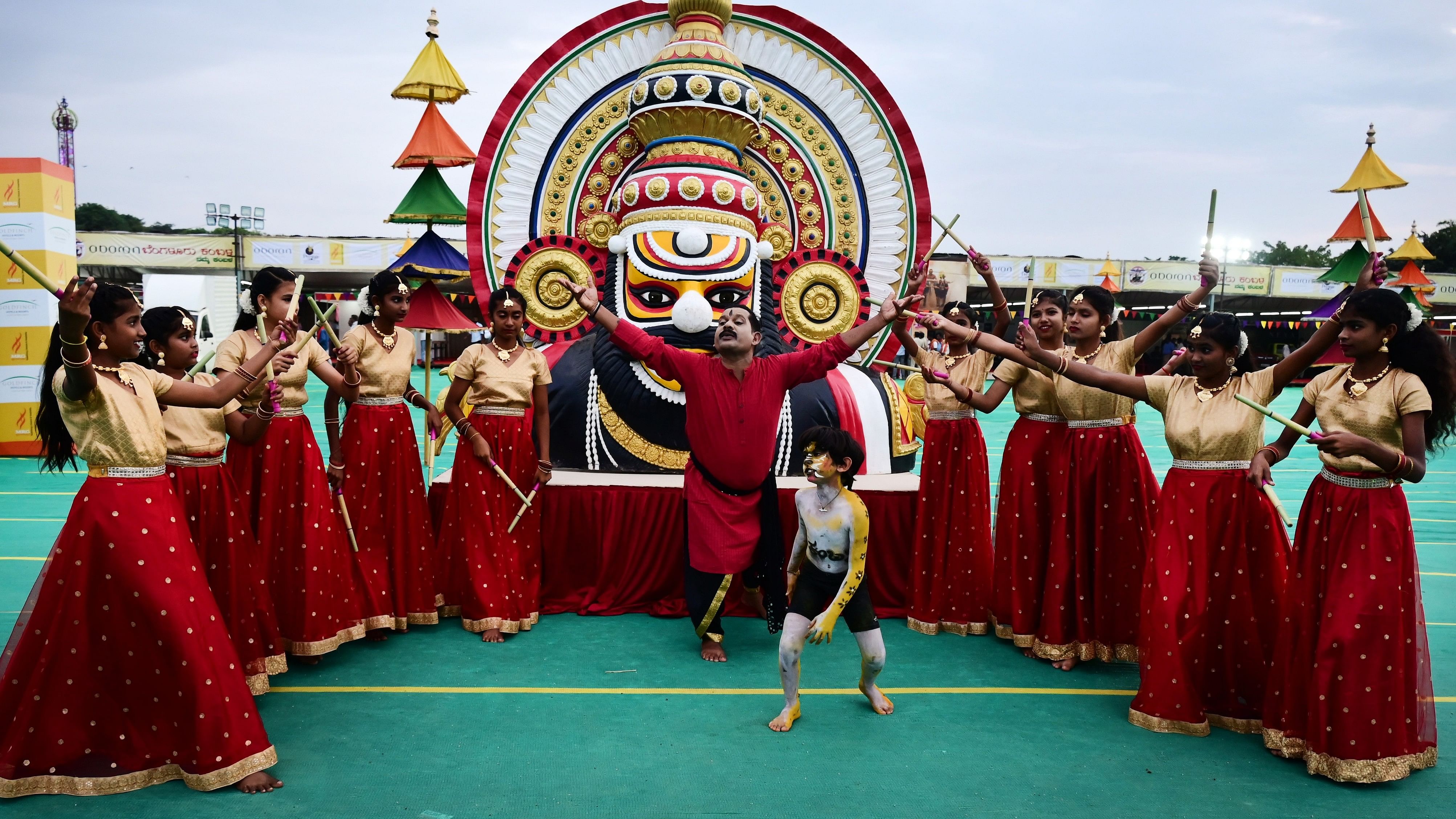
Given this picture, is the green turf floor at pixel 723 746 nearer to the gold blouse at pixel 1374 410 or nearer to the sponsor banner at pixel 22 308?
the gold blouse at pixel 1374 410

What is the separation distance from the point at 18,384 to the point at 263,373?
8.28m

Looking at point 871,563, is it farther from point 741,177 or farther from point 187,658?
point 187,658

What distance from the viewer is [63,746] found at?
264cm

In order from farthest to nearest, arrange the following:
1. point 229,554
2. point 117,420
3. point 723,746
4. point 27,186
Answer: point 27,186
point 229,554
point 723,746
point 117,420

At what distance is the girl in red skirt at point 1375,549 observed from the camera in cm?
275

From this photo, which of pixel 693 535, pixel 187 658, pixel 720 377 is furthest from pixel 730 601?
pixel 187 658

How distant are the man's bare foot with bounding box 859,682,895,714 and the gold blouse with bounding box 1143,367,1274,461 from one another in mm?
1337

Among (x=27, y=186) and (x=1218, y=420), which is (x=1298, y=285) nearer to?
(x=1218, y=420)

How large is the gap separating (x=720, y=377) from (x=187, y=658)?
2105 millimetres

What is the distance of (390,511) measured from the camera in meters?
4.12

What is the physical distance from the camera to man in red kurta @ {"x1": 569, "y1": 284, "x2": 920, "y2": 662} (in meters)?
3.83

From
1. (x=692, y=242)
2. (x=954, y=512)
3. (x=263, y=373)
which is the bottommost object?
(x=954, y=512)

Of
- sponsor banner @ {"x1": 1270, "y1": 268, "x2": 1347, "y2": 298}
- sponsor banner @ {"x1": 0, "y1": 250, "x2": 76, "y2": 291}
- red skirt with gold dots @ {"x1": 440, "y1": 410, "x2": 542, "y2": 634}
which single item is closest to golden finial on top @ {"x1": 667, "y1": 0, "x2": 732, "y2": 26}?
red skirt with gold dots @ {"x1": 440, "y1": 410, "x2": 542, "y2": 634}

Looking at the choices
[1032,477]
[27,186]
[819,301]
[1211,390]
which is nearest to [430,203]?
[819,301]
